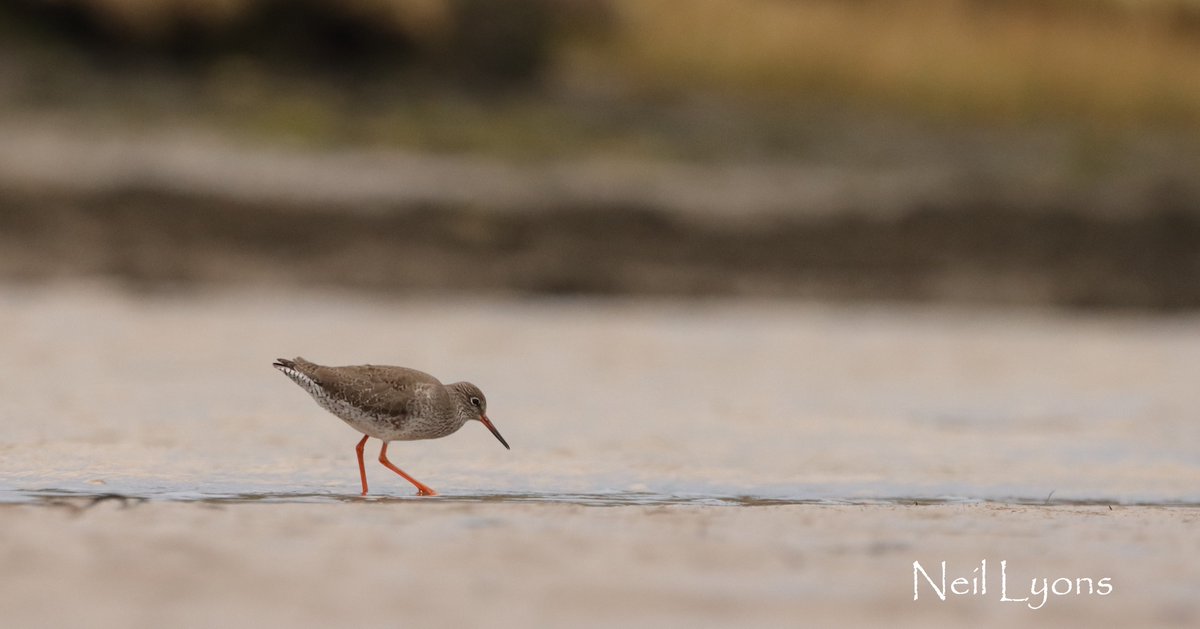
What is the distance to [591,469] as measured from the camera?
27.5 feet

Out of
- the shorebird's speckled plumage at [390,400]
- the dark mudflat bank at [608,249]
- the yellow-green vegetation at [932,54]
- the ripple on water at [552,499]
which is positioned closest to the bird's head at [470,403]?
the shorebird's speckled plumage at [390,400]

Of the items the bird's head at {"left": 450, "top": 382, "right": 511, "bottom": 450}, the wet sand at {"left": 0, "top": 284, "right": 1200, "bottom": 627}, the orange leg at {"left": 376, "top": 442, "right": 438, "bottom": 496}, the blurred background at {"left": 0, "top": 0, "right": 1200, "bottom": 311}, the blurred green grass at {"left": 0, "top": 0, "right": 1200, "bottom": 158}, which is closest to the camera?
the wet sand at {"left": 0, "top": 284, "right": 1200, "bottom": 627}

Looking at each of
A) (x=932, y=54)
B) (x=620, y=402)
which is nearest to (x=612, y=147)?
(x=932, y=54)

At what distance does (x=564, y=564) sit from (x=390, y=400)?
249cm

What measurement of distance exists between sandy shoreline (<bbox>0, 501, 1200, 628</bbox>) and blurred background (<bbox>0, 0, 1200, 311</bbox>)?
921cm

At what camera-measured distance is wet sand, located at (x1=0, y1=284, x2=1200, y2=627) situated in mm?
5512

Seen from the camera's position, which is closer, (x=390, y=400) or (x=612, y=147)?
(x=390, y=400)

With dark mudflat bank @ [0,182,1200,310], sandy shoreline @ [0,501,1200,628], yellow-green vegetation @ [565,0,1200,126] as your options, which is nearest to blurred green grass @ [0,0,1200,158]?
yellow-green vegetation @ [565,0,1200,126]

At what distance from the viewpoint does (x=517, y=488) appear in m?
7.79

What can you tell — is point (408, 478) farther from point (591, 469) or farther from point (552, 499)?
point (591, 469)

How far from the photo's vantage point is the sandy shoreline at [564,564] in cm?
527

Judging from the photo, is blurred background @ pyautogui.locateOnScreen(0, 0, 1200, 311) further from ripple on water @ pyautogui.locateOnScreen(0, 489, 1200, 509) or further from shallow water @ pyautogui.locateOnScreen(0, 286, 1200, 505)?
ripple on water @ pyautogui.locateOnScreen(0, 489, 1200, 509)

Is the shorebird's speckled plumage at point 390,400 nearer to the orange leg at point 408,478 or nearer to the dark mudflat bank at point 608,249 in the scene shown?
the orange leg at point 408,478

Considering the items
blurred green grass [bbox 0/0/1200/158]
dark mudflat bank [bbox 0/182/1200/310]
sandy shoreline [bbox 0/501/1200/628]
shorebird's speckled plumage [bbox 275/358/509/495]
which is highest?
blurred green grass [bbox 0/0/1200/158]
